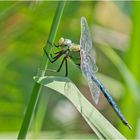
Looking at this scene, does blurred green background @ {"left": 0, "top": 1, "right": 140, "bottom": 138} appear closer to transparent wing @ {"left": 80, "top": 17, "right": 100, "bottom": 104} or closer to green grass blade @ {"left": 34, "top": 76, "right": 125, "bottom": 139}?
transparent wing @ {"left": 80, "top": 17, "right": 100, "bottom": 104}

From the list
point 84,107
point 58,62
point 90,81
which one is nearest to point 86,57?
point 90,81

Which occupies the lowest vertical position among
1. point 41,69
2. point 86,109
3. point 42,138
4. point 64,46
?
point 42,138

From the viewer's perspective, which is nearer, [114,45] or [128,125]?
[128,125]

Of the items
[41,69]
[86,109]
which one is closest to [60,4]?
[41,69]

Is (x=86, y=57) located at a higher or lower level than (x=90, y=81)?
higher

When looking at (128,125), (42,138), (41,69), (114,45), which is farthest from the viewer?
(114,45)

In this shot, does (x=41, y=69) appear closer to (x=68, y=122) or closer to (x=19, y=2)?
(x=19, y=2)

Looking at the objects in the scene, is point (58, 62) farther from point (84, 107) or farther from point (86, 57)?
point (84, 107)
